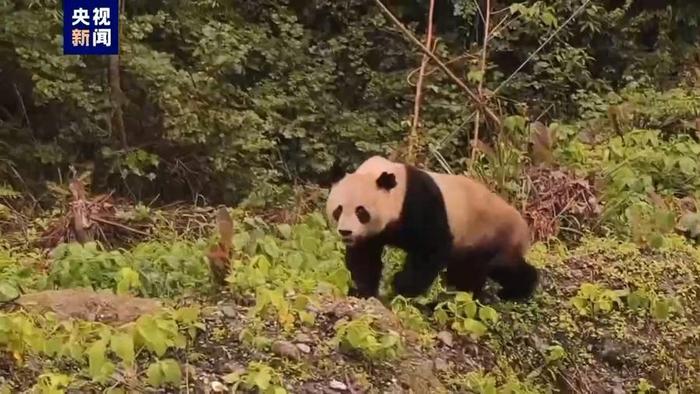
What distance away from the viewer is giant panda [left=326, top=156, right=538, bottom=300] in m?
5.10

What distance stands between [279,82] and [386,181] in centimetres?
704

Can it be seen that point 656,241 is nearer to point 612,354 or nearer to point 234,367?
point 612,354

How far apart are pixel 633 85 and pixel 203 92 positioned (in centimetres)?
437

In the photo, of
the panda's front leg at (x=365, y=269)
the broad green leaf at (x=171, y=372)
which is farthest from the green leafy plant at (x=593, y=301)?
the broad green leaf at (x=171, y=372)

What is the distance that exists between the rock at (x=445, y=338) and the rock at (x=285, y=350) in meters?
0.89

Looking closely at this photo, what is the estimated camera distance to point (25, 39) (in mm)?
9695

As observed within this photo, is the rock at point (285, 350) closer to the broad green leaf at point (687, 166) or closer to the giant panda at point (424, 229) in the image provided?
the giant panda at point (424, 229)

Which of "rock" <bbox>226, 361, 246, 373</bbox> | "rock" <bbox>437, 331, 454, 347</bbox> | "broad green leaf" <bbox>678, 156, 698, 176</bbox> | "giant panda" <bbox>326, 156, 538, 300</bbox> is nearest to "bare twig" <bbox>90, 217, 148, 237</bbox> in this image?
"giant panda" <bbox>326, 156, 538, 300</bbox>

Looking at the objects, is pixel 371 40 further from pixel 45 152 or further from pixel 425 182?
pixel 425 182

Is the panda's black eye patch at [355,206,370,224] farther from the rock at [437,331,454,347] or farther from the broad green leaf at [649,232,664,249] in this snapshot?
the broad green leaf at [649,232,664,249]

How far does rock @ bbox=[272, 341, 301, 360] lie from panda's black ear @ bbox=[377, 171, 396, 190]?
0.94 m

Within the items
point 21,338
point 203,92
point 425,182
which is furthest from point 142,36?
point 21,338

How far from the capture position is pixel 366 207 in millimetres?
5055

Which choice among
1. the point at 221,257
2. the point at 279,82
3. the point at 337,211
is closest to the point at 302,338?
the point at 221,257
